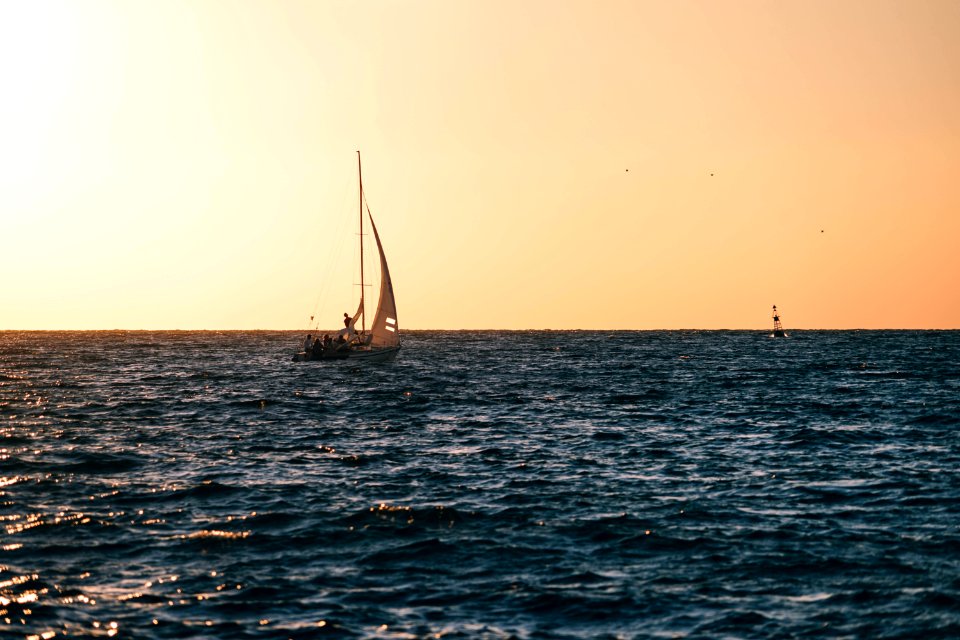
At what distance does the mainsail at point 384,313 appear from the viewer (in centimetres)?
8331

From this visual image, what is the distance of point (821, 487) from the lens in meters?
25.1

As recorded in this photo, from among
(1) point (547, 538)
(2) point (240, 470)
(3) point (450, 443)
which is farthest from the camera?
(3) point (450, 443)

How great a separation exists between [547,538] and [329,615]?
20.1 feet

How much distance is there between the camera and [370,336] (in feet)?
271

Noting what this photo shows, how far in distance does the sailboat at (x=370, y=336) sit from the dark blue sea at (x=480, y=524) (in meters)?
35.9

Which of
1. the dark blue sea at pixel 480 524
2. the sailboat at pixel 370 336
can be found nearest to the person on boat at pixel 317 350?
the sailboat at pixel 370 336

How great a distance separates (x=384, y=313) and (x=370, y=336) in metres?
2.77

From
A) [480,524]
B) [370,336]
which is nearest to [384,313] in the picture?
[370,336]

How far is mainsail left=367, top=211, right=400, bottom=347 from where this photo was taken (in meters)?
83.3

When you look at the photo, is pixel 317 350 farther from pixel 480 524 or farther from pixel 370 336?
pixel 480 524

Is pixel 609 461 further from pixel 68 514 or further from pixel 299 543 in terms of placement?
pixel 68 514

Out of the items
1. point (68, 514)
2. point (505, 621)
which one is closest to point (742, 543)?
point (505, 621)

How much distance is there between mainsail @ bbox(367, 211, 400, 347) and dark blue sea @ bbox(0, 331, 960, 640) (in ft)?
125

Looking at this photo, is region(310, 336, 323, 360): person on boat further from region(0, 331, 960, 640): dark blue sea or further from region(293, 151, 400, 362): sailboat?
region(0, 331, 960, 640): dark blue sea
